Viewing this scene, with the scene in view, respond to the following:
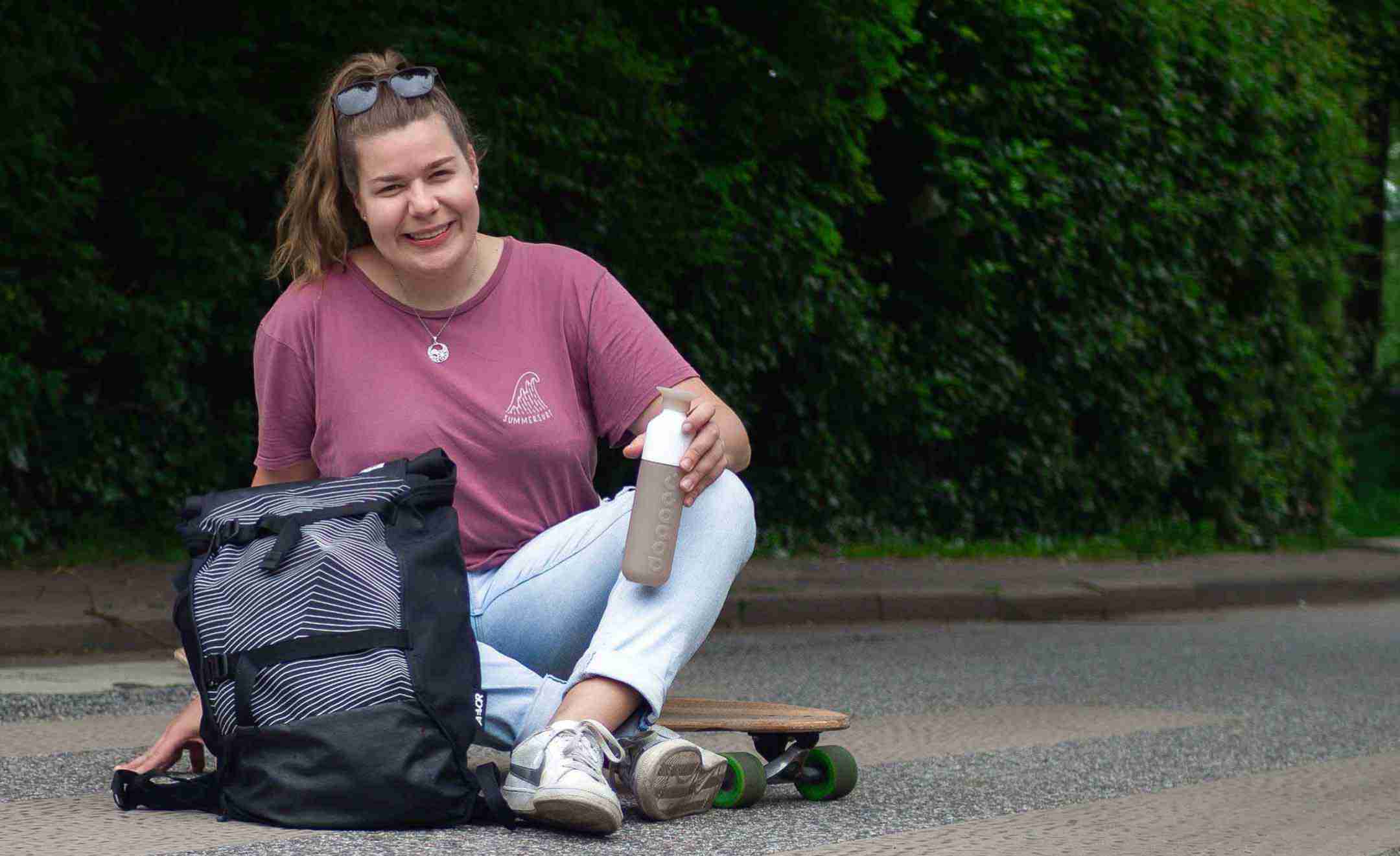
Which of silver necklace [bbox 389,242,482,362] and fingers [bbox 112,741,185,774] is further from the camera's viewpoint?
silver necklace [bbox 389,242,482,362]

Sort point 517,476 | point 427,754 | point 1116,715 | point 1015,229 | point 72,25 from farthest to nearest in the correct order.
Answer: point 1015,229, point 72,25, point 1116,715, point 517,476, point 427,754

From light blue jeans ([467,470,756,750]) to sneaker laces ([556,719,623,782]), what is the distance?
10 centimetres

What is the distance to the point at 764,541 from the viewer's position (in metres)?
11.2

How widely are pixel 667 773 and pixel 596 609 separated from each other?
395 mm

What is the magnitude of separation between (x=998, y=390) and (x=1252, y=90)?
3565 millimetres

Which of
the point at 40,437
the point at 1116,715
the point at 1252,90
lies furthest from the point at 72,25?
the point at 1252,90

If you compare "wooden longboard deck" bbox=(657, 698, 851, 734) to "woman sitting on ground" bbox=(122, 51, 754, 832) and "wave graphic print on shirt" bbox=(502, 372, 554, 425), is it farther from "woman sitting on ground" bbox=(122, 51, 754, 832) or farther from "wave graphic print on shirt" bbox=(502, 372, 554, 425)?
"wave graphic print on shirt" bbox=(502, 372, 554, 425)

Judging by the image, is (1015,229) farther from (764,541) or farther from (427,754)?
(427,754)

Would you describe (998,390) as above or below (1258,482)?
above

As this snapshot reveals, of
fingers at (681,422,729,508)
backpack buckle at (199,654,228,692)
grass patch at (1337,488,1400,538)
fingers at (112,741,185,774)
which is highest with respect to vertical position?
fingers at (681,422,729,508)

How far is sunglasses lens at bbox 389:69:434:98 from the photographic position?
339 centimetres

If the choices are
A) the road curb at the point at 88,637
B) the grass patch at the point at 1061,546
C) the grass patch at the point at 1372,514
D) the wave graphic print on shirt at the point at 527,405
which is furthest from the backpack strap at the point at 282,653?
the grass patch at the point at 1372,514

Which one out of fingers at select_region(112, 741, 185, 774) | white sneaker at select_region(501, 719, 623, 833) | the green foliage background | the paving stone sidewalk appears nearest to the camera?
white sneaker at select_region(501, 719, 623, 833)

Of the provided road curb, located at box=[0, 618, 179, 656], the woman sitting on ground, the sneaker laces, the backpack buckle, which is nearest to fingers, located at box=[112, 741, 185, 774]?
the woman sitting on ground
